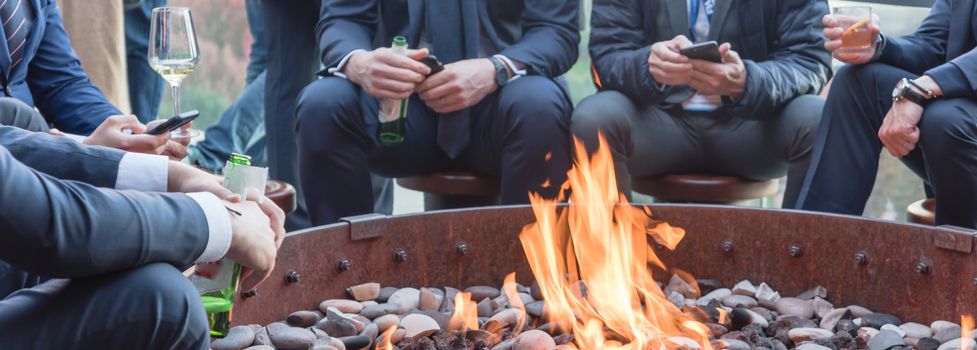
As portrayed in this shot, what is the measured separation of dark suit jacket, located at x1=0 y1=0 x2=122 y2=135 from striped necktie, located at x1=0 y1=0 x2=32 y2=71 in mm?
52

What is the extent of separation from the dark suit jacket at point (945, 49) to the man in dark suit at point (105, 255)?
1.86m

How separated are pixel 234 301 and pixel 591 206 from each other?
2.71 ft

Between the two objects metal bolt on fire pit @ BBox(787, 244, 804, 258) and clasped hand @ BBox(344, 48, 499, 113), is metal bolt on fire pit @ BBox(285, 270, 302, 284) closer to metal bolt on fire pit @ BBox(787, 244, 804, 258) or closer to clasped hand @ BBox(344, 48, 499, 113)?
clasped hand @ BBox(344, 48, 499, 113)

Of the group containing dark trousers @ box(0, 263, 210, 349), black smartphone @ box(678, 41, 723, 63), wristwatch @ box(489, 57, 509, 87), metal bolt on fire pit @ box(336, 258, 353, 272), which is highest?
dark trousers @ box(0, 263, 210, 349)

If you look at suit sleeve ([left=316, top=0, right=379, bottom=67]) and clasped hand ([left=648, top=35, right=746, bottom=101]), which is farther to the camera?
suit sleeve ([left=316, top=0, right=379, bottom=67])

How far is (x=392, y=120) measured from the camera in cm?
308

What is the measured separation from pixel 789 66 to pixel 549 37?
2.23 ft

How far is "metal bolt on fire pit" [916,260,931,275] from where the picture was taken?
2.29 m

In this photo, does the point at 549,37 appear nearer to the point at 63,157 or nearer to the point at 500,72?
the point at 500,72

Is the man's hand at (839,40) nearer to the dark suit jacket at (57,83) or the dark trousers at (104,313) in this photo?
the dark suit jacket at (57,83)

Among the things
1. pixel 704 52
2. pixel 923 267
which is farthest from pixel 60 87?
pixel 923 267

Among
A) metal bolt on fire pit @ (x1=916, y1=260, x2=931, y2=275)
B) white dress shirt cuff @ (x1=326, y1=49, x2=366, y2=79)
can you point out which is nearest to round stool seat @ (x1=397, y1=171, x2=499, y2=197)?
white dress shirt cuff @ (x1=326, y1=49, x2=366, y2=79)

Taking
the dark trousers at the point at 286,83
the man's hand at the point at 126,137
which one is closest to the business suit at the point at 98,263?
the man's hand at the point at 126,137

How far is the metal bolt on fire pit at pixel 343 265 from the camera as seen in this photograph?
240cm
